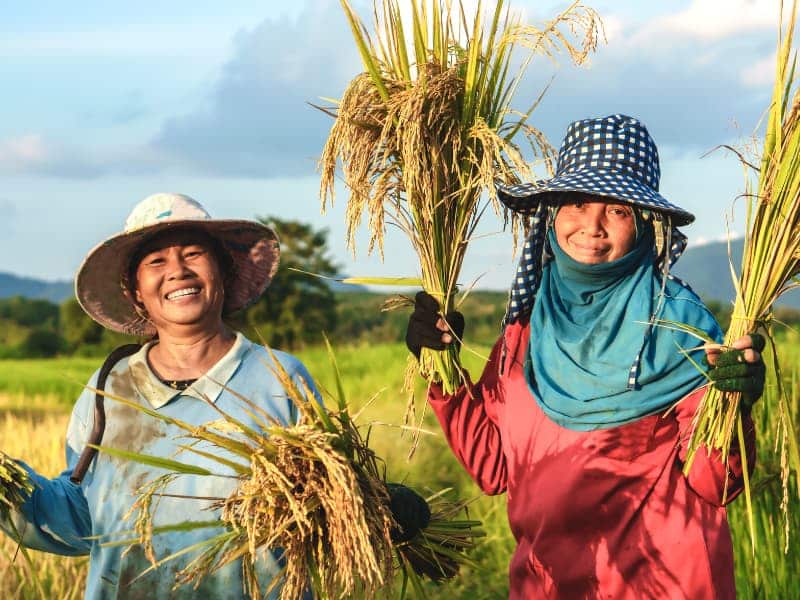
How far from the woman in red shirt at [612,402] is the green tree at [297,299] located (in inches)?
652

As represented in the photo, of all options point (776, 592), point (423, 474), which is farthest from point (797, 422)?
point (423, 474)

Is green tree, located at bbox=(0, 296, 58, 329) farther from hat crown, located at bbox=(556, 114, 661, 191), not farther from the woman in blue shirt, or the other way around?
hat crown, located at bbox=(556, 114, 661, 191)

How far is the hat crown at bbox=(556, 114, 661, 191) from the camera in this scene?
2777 mm

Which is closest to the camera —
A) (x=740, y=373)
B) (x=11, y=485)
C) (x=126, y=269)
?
(x=740, y=373)

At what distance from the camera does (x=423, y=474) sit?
7.61 metres

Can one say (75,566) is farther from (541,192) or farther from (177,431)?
(541,192)

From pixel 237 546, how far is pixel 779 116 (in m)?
1.59

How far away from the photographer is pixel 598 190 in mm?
2572

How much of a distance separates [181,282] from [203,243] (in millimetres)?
175

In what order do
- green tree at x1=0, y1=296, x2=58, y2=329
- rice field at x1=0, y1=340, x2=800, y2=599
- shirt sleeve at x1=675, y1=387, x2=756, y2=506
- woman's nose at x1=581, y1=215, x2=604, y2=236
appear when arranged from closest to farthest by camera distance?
shirt sleeve at x1=675, y1=387, x2=756, y2=506 → woman's nose at x1=581, y1=215, x2=604, y2=236 → rice field at x1=0, y1=340, x2=800, y2=599 → green tree at x1=0, y1=296, x2=58, y2=329

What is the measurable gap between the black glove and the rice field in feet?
2.42

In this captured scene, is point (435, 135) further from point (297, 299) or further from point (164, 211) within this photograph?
point (297, 299)

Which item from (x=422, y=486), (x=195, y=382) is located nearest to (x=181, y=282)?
(x=195, y=382)

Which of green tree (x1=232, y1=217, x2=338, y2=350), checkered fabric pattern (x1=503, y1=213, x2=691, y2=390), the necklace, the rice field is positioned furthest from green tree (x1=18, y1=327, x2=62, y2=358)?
→ checkered fabric pattern (x1=503, y1=213, x2=691, y2=390)
